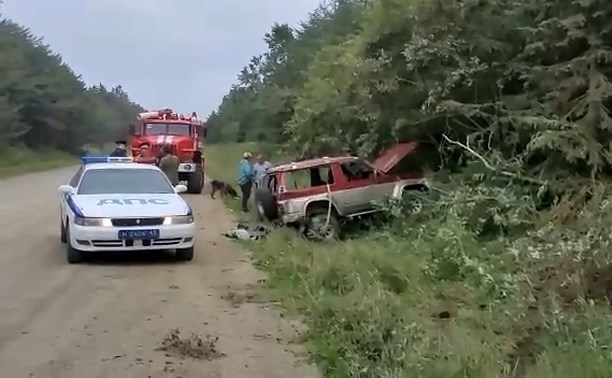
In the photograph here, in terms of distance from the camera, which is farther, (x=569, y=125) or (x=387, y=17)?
(x=387, y=17)

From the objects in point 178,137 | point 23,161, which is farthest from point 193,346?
point 23,161

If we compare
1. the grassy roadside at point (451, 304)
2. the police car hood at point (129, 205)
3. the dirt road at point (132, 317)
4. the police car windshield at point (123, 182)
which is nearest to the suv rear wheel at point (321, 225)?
the dirt road at point (132, 317)

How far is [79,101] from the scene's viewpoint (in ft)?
299

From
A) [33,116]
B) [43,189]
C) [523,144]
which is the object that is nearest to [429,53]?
[523,144]

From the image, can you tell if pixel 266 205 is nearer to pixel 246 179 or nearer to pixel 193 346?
pixel 246 179

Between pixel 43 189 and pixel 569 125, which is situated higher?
A: pixel 569 125

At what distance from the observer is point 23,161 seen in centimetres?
5981

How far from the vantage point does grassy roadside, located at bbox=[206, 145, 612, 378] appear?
264 inches

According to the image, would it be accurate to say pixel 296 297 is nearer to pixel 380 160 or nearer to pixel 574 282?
pixel 574 282

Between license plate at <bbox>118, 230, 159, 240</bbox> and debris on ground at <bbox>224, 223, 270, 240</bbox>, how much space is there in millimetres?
3376

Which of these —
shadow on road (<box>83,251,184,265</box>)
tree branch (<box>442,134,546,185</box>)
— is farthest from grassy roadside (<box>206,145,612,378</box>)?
shadow on road (<box>83,251,184,265</box>)

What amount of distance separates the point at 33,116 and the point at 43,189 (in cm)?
4890

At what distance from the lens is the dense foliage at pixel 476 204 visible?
7332 mm

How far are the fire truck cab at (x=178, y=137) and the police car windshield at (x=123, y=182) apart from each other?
14394 millimetres
